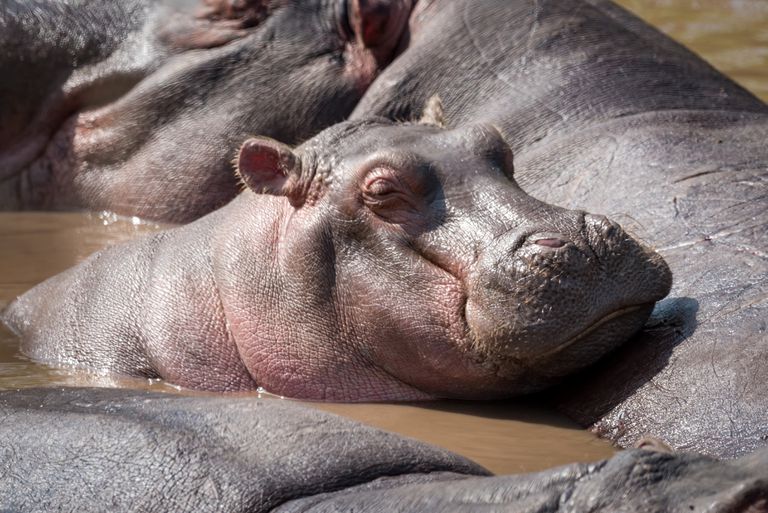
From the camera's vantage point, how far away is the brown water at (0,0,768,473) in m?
4.24

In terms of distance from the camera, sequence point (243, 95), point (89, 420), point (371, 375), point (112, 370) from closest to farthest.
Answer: point (89, 420) < point (371, 375) < point (112, 370) < point (243, 95)

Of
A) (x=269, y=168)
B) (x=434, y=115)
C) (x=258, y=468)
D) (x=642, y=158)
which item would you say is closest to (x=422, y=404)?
(x=269, y=168)

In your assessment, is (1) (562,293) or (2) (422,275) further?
(2) (422,275)

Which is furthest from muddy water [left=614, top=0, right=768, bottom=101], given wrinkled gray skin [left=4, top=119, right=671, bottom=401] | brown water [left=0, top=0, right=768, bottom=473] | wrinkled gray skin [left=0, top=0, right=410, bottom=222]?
wrinkled gray skin [left=4, top=119, right=671, bottom=401]

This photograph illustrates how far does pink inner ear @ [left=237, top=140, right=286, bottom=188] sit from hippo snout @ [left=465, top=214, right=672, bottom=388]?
2.63 feet

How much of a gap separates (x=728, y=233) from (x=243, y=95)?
8.61 feet

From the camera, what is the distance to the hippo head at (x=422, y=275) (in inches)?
168

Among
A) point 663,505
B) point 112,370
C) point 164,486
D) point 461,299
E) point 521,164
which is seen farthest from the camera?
point 521,164

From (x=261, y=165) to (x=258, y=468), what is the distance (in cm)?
181

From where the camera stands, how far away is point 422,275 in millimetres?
4461

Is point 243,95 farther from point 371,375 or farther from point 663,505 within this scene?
point 663,505

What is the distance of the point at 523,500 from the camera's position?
2.72 m

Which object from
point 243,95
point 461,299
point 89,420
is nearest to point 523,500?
point 89,420

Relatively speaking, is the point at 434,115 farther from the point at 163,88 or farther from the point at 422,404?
the point at 163,88
